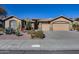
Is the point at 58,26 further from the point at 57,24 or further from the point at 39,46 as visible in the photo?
the point at 39,46

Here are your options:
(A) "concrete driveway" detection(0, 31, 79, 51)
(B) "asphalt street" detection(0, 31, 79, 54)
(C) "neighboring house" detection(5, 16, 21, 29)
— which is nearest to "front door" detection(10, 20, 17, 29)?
(C) "neighboring house" detection(5, 16, 21, 29)

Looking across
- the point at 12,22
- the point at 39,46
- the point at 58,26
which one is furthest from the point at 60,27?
the point at 39,46

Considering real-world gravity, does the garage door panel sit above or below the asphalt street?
above

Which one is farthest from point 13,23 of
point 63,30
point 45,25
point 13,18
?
point 63,30

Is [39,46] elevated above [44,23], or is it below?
below

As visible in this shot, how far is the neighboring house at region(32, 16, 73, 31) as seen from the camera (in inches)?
1180

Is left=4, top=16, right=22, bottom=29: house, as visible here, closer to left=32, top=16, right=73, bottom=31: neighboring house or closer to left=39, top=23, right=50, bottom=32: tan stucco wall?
left=39, top=23, right=50, bottom=32: tan stucco wall

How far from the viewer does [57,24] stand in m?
32.2

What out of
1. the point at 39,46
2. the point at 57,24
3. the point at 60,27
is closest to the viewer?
the point at 39,46

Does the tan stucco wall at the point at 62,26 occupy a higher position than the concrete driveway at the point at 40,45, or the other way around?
the tan stucco wall at the point at 62,26

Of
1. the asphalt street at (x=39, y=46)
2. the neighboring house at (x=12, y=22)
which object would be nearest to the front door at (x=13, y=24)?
the neighboring house at (x=12, y=22)

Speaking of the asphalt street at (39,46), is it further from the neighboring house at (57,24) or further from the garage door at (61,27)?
the garage door at (61,27)

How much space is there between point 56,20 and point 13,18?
8611 mm

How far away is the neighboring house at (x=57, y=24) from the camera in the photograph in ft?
98.4
